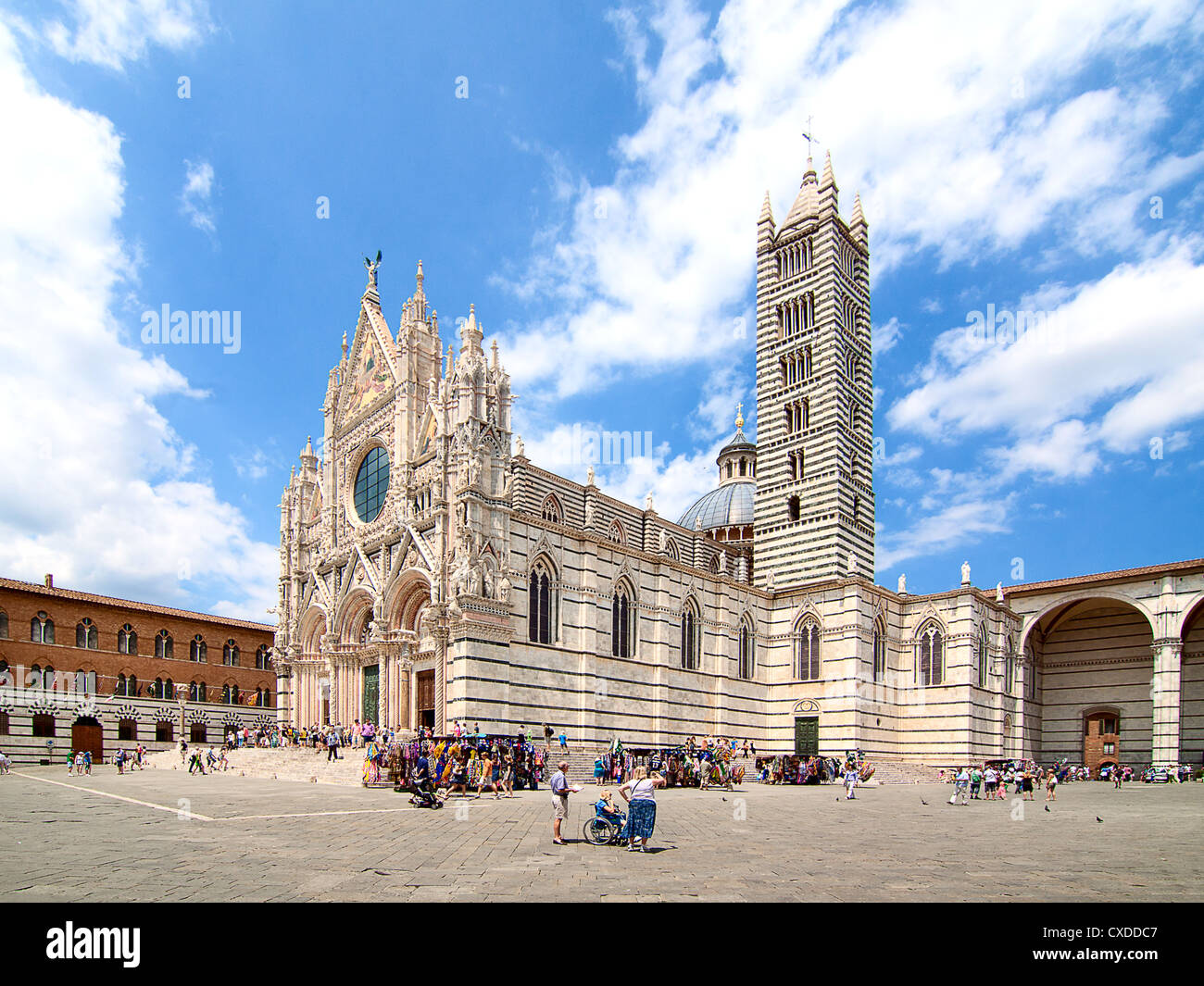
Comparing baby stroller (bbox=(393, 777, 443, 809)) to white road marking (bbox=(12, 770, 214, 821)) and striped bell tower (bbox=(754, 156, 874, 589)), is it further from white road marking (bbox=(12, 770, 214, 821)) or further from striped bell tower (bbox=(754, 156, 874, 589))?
striped bell tower (bbox=(754, 156, 874, 589))

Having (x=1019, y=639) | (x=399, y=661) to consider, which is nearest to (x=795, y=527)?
(x=1019, y=639)

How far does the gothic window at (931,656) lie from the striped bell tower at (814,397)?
4.20 m

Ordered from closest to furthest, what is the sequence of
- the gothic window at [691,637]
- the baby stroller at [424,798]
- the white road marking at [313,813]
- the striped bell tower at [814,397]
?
the white road marking at [313,813]
the baby stroller at [424,798]
the gothic window at [691,637]
the striped bell tower at [814,397]

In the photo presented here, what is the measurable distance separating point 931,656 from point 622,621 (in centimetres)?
1718

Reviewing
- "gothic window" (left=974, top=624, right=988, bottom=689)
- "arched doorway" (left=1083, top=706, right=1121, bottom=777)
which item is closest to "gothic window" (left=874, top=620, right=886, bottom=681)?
"gothic window" (left=974, top=624, right=988, bottom=689)

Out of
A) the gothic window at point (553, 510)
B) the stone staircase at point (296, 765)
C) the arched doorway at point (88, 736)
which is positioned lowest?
the arched doorway at point (88, 736)

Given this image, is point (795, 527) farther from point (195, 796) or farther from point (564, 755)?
point (195, 796)

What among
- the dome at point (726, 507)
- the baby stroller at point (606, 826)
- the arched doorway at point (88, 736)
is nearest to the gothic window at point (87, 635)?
the arched doorway at point (88, 736)

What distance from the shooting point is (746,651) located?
148ft

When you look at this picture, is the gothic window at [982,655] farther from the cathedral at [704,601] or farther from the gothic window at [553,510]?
the gothic window at [553,510]

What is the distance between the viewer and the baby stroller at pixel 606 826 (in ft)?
44.3

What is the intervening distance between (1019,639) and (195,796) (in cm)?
4355

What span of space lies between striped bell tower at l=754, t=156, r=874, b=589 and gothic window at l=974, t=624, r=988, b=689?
6.15m

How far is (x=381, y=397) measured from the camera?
40625 mm
